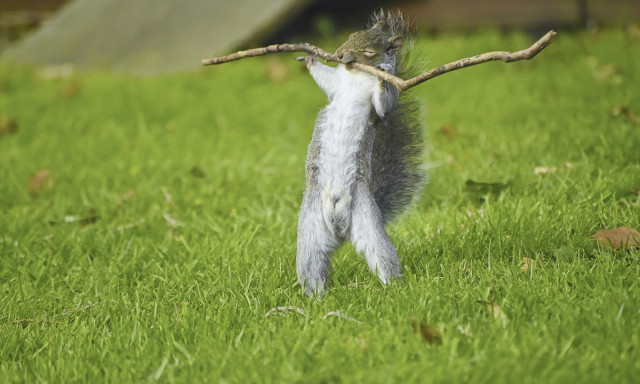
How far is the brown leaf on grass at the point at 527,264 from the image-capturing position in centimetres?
240

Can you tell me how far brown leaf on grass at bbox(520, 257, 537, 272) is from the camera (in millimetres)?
2398

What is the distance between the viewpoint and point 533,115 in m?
4.73

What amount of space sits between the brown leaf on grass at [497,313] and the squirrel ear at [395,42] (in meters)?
0.82

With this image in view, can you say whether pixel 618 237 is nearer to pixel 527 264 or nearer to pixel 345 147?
pixel 527 264

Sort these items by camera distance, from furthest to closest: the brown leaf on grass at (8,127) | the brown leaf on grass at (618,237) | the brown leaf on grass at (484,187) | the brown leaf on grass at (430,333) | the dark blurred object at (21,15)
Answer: the dark blurred object at (21,15)
the brown leaf on grass at (8,127)
the brown leaf on grass at (484,187)
the brown leaf on grass at (618,237)
the brown leaf on grass at (430,333)

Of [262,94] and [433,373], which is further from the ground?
[433,373]

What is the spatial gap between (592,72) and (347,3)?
9.70 feet

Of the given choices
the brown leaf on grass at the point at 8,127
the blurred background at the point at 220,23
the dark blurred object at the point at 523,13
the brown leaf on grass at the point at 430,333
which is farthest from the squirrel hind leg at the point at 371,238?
the dark blurred object at the point at 523,13

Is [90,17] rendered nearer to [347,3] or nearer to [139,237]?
[347,3]

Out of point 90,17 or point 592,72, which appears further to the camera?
point 90,17

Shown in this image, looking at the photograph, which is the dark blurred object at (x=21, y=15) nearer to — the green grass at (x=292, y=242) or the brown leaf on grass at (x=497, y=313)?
the green grass at (x=292, y=242)

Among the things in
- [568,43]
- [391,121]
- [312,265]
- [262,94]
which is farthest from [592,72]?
[312,265]

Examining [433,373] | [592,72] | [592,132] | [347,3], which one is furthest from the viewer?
[347,3]

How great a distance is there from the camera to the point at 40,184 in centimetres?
411
